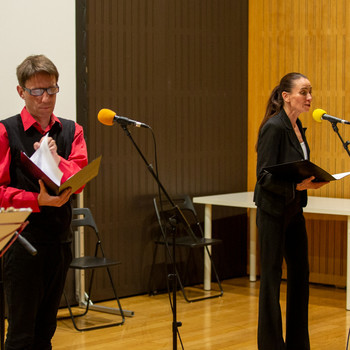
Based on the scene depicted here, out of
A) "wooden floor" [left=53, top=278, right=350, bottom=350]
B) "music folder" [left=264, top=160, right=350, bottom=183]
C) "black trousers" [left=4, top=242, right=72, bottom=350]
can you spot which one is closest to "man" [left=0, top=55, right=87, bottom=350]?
"black trousers" [left=4, top=242, right=72, bottom=350]

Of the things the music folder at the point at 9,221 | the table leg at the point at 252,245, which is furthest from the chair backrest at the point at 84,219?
the music folder at the point at 9,221

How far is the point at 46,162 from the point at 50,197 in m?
0.14

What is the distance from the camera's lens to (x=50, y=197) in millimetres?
2746

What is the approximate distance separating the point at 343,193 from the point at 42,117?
4098mm

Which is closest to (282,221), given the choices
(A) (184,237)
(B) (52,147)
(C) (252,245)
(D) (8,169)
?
(B) (52,147)

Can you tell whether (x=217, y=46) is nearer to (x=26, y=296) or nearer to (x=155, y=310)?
(x=155, y=310)

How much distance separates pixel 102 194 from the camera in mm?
5836

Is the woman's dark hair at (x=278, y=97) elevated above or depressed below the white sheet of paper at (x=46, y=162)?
above

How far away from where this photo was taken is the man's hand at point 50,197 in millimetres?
2744

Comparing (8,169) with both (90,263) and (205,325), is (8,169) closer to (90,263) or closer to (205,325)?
(90,263)

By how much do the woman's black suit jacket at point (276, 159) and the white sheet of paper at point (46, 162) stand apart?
1472 millimetres

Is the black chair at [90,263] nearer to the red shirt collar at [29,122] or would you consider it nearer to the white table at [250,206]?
the white table at [250,206]

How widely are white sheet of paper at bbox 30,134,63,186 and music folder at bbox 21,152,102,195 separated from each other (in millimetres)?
24

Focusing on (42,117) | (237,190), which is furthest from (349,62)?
(42,117)
